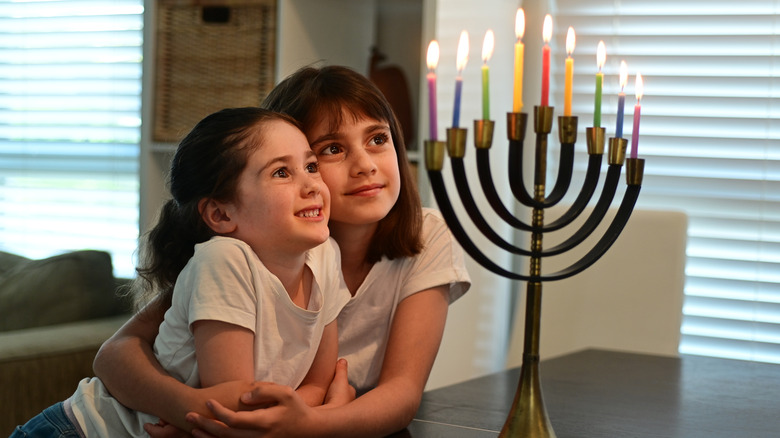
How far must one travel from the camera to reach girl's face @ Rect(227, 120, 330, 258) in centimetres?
100

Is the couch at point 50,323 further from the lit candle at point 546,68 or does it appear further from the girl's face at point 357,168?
the lit candle at point 546,68

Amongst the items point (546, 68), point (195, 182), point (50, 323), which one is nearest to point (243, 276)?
point (195, 182)

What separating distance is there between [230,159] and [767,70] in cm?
183

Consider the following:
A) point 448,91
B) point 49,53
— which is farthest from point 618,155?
point 49,53

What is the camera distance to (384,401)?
1.00 meters

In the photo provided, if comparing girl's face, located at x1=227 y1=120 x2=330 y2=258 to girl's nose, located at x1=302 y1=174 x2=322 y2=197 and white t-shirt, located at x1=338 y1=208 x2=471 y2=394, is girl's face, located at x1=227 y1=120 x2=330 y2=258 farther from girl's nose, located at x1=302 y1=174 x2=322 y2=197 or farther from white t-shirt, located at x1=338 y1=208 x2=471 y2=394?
white t-shirt, located at x1=338 y1=208 x2=471 y2=394

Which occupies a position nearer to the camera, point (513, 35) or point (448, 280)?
point (448, 280)

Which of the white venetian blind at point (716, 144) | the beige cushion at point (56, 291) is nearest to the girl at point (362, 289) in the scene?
the beige cushion at point (56, 291)

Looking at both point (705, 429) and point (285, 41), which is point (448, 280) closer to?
point (705, 429)

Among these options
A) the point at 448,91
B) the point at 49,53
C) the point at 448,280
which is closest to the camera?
the point at 448,280

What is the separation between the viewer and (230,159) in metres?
1.01

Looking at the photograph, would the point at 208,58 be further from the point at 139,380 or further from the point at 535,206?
the point at 535,206

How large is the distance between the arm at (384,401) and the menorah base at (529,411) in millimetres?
176

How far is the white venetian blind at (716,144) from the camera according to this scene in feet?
7.80
